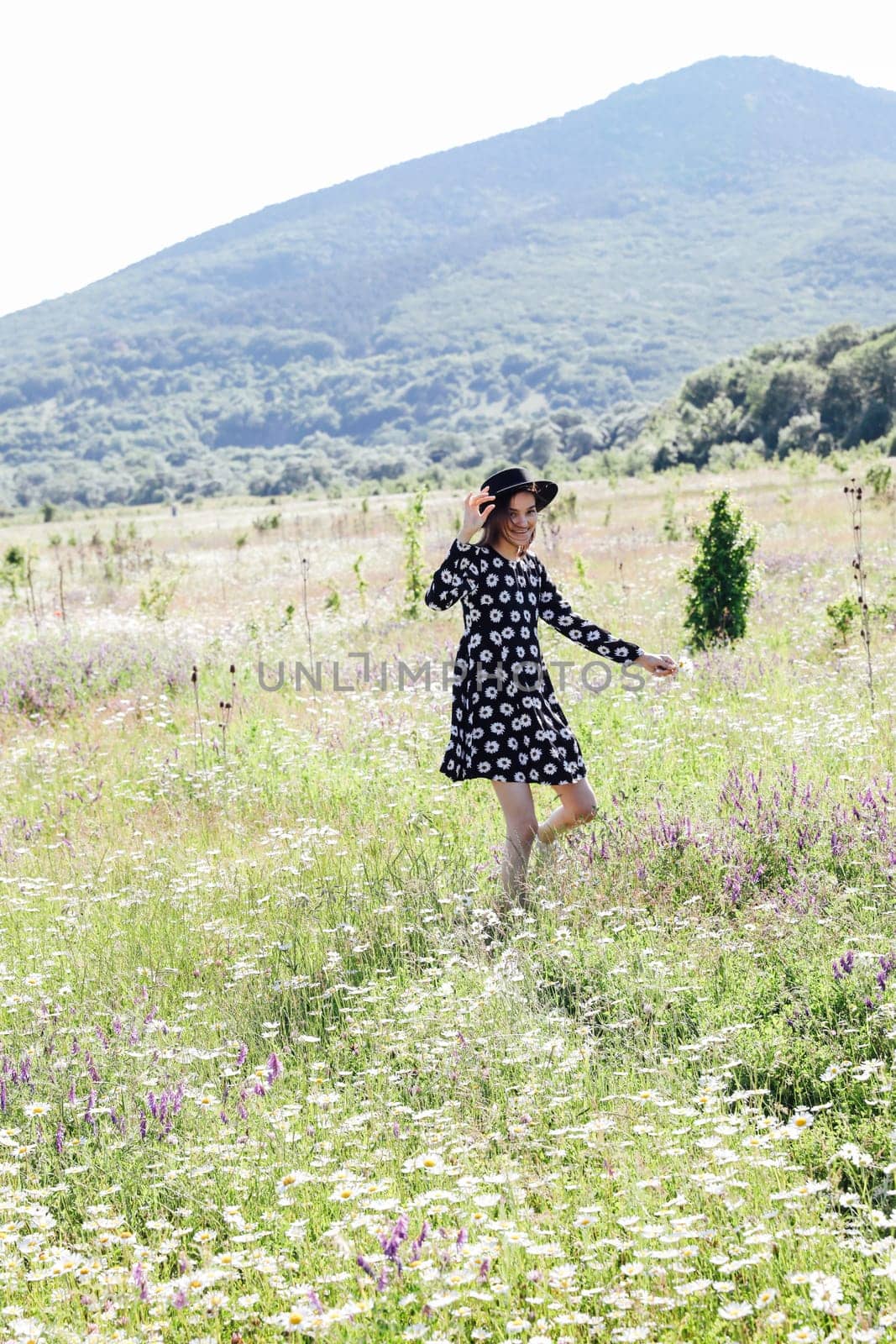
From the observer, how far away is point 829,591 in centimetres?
1481

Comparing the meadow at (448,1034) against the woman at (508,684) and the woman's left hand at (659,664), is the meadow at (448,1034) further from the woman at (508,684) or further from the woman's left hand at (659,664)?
the woman's left hand at (659,664)

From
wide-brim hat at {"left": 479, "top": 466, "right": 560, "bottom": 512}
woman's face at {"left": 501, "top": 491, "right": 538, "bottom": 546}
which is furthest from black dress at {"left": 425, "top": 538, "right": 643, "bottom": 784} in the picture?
wide-brim hat at {"left": 479, "top": 466, "right": 560, "bottom": 512}

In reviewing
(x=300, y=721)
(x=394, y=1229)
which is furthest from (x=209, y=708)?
(x=394, y=1229)

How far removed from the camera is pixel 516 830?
5.83 m

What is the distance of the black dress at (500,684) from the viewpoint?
5.75 meters

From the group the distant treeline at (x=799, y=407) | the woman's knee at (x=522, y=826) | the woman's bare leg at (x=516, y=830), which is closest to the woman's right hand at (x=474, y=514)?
the woman's bare leg at (x=516, y=830)

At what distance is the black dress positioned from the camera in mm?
5754

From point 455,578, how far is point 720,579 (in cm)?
745

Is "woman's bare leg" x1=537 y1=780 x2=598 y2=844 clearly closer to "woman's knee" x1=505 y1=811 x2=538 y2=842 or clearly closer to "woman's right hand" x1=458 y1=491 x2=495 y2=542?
"woman's knee" x1=505 y1=811 x2=538 y2=842

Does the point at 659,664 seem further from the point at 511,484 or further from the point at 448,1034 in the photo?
the point at 448,1034

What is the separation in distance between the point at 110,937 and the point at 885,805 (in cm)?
371

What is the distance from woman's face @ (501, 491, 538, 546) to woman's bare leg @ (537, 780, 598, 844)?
116cm

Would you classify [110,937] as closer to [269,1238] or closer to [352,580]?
[269,1238]

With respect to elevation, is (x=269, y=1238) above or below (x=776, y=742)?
below
